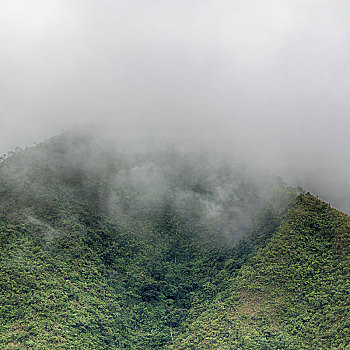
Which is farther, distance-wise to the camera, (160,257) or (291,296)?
(160,257)

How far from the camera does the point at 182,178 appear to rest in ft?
278

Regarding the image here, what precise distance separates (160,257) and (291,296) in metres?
24.0

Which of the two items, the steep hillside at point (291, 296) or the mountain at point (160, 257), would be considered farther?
the mountain at point (160, 257)

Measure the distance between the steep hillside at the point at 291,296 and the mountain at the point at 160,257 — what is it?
150 millimetres

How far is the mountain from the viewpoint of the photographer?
5088 cm

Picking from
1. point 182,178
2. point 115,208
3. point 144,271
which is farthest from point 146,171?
point 144,271

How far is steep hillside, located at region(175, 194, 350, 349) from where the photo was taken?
160ft

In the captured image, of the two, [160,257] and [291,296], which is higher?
[160,257]

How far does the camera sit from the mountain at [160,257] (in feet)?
167

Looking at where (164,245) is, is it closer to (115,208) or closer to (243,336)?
(115,208)

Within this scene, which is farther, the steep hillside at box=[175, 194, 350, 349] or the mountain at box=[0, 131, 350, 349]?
the mountain at box=[0, 131, 350, 349]

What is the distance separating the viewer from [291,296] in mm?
53375

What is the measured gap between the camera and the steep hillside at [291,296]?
48875mm

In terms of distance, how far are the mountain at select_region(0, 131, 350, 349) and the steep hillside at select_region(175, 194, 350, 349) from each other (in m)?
0.15
